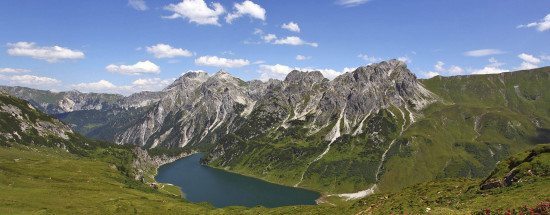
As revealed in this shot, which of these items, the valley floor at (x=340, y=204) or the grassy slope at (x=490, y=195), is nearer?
the grassy slope at (x=490, y=195)

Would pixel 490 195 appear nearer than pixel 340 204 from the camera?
Yes

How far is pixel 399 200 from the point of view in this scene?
94.7 meters

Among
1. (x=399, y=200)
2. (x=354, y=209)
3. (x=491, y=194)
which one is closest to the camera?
(x=491, y=194)

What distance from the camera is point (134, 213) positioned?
532 ft

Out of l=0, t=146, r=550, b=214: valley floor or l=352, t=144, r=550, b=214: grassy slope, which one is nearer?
l=352, t=144, r=550, b=214: grassy slope

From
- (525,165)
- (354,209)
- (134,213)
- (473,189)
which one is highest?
(525,165)

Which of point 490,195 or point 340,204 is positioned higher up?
point 490,195

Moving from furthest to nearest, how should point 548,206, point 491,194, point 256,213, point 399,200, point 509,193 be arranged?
point 256,213 → point 399,200 → point 491,194 → point 509,193 → point 548,206

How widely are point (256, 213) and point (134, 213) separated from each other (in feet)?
182

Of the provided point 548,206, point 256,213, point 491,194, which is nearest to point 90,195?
point 256,213

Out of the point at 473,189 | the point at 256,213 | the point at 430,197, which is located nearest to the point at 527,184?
the point at 473,189

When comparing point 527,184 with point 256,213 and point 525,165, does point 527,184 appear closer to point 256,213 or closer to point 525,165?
point 525,165

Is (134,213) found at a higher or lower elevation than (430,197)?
lower

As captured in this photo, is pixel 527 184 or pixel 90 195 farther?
pixel 90 195
